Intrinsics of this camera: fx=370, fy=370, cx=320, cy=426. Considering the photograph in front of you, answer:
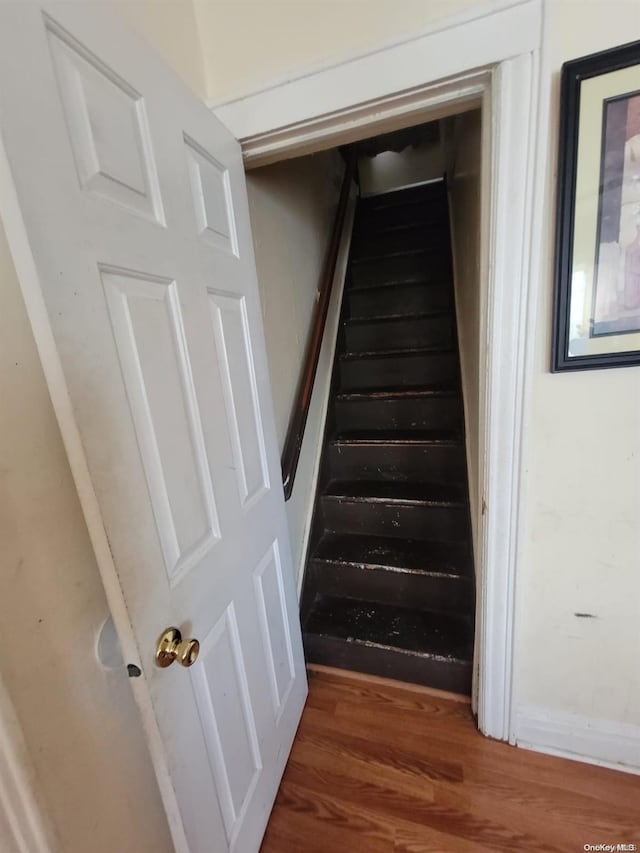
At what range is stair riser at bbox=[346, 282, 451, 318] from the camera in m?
2.28

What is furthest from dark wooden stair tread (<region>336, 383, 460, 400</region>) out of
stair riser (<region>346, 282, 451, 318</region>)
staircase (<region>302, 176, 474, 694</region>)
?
stair riser (<region>346, 282, 451, 318</region>)

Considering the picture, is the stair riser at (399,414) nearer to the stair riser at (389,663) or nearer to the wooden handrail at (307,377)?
the wooden handrail at (307,377)

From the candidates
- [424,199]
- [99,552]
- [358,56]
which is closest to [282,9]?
[358,56]

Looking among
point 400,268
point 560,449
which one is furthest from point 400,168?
point 560,449

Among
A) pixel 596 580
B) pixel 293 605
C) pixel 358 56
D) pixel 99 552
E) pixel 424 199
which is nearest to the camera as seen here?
pixel 99 552

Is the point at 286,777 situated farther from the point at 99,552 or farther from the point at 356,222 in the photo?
the point at 356,222

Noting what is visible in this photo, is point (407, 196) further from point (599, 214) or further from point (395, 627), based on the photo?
point (395, 627)

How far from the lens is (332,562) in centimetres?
162

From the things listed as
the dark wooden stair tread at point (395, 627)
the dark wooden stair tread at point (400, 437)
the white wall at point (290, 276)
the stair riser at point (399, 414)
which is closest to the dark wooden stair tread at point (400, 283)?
the white wall at point (290, 276)

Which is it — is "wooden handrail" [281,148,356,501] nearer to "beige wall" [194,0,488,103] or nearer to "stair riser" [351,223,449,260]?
"stair riser" [351,223,449,260]

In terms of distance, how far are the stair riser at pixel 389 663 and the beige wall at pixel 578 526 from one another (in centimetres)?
25

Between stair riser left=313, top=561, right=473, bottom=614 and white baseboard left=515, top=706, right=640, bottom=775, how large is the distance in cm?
38

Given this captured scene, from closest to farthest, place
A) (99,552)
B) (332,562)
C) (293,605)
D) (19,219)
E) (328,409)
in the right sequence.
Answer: (19,219)
(99,552)
(293,605)
(332,562)
(328,409)

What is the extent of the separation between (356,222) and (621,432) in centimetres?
267
